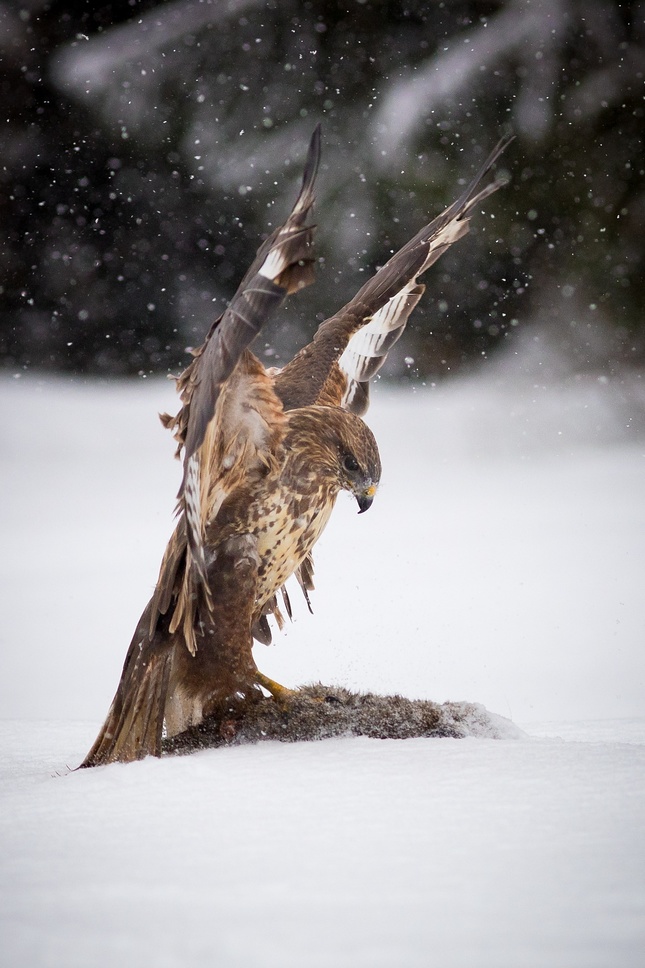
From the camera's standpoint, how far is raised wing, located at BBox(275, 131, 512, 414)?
228 centimetres

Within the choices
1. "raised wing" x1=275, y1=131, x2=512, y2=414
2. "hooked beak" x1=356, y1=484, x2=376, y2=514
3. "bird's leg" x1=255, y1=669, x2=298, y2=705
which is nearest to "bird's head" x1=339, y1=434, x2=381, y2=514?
"hooked beak" x1=356, y1=484, x2=376, y2=514

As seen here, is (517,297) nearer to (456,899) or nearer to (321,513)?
(321,513)

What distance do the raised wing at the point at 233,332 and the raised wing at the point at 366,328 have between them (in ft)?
1.60

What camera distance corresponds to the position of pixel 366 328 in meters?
2.59

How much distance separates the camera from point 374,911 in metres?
0.99

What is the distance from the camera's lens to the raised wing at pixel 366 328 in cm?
228

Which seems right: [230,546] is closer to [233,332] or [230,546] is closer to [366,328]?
[233,332]

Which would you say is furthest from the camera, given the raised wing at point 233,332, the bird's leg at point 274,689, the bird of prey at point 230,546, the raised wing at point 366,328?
the raised wing at point 366,328

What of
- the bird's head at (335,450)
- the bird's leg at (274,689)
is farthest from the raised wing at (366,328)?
the bird's leg at (274,689)

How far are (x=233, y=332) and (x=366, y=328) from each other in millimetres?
1136

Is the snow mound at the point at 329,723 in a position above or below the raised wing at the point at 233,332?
below

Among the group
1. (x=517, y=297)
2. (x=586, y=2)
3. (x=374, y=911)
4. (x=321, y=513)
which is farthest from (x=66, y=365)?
(x=374, y=911)

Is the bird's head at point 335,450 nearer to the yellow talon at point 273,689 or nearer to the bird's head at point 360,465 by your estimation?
the bird's head at point 360,465

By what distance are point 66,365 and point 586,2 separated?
4.91 m
